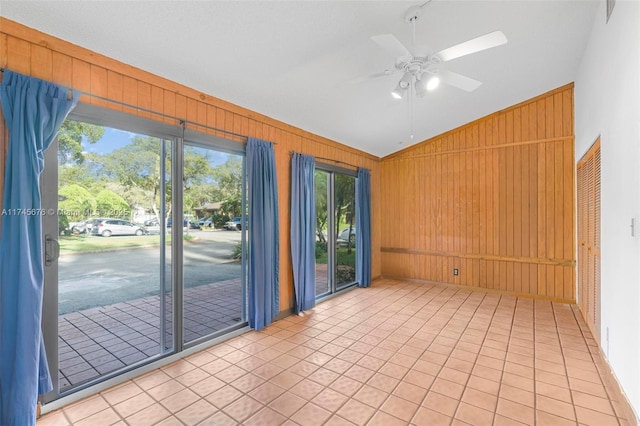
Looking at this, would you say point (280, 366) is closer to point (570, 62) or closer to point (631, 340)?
point (631, 340)

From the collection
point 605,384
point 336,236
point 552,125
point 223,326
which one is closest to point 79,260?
point 223,326

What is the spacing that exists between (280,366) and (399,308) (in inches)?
86.9

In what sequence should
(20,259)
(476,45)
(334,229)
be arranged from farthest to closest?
1. (334,229)
2. (476,45)
3. (20,259)

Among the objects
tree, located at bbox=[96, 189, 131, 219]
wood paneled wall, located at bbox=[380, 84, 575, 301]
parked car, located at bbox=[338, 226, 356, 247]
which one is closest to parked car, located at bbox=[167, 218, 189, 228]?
tree, located at bbox=[96, 189, 131, 219]

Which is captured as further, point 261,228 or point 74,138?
point 261,228

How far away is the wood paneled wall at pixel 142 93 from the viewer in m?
1.98

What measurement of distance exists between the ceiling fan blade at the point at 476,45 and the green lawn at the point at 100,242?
2.75m

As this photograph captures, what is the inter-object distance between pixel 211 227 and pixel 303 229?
1.34 meters

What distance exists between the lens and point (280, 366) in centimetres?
272

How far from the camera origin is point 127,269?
300 centimetres

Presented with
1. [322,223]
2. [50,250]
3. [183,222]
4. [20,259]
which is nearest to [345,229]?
[322,223]

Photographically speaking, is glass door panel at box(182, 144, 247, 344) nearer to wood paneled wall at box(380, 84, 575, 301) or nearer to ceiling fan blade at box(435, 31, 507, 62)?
ceiling fan blade at box(435, 31, 507, 62)

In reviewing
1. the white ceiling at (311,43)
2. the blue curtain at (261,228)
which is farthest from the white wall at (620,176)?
the blue curtain at (261,228)

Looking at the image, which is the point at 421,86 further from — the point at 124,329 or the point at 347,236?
the point at 124,329
